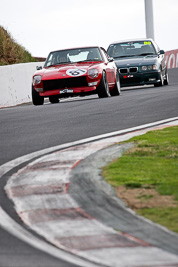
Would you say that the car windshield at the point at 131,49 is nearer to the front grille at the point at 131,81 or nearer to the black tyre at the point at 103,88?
the front grille at the point at 131,81

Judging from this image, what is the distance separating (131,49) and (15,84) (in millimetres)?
3671

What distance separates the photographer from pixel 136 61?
2236 centimetres

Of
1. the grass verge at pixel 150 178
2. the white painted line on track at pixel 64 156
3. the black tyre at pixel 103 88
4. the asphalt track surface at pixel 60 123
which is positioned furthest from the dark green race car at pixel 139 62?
the grass verge at pixel 150 178

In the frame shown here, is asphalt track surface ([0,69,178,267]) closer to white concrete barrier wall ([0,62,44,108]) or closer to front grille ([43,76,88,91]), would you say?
front grille ([43,76,88,91])

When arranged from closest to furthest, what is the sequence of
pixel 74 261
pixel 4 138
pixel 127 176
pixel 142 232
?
pixel 74 261, pixel 142 232, pixel 127 176, pixel 4 138

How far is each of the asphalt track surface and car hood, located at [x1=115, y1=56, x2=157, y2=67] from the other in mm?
3667

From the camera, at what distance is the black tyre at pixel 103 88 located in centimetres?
1848

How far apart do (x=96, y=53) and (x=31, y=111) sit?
13.3ft

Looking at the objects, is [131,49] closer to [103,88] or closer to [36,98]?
[103,88]

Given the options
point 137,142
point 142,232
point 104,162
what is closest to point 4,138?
point 137,142

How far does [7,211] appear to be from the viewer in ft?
20.1

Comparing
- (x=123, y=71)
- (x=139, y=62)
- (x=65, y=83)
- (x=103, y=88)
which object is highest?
(x=65, y=83)

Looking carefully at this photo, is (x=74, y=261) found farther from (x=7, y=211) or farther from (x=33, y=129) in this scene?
(x=33, y=129)


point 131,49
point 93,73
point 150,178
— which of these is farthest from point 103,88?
point 150,178
